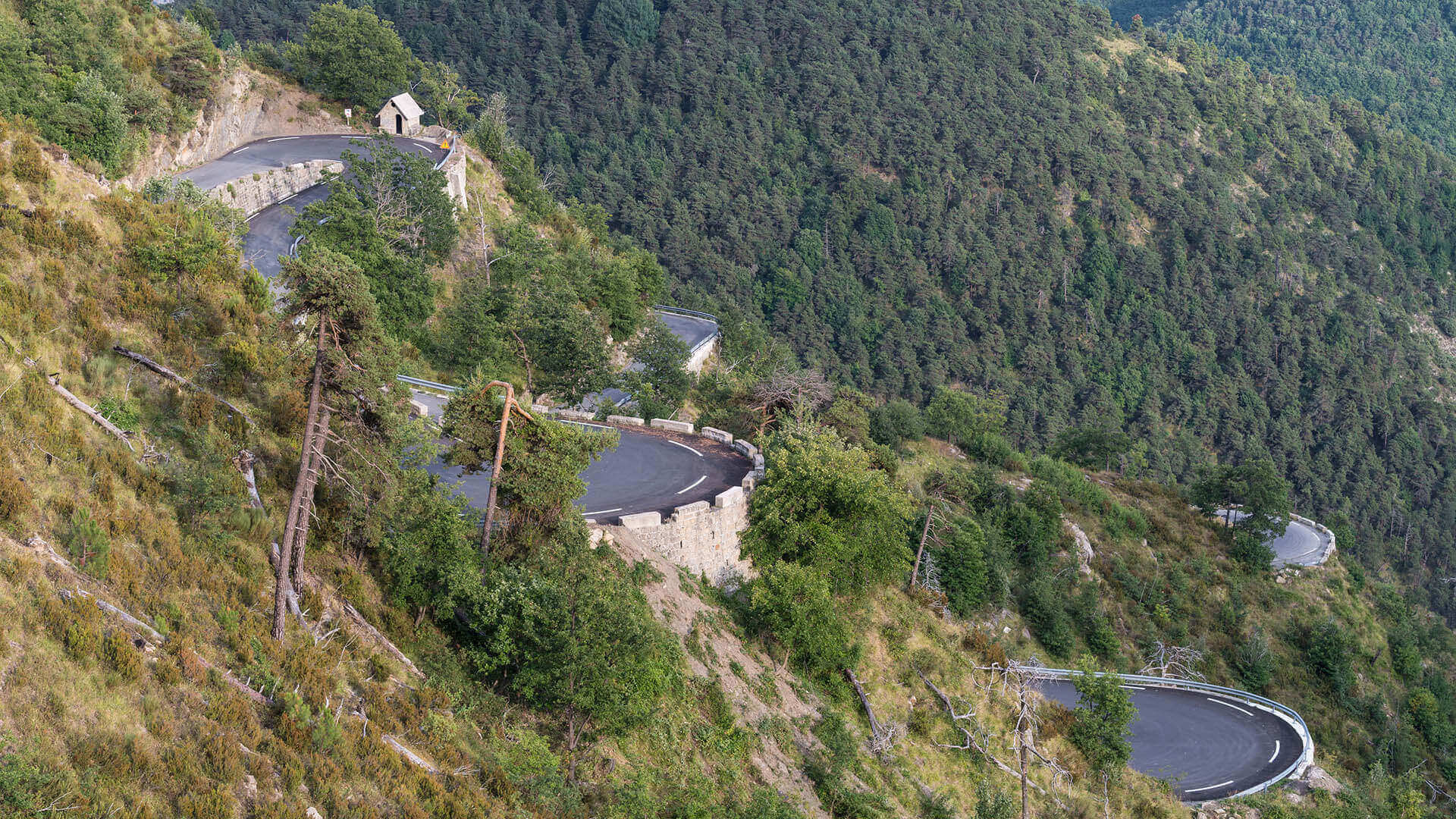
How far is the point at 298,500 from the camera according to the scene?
48.8 feet

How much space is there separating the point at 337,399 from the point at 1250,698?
39.3m

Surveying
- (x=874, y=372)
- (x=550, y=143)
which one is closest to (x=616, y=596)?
(x=874, y=372)

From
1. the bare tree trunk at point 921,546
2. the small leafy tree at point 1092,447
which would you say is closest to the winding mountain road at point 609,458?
the bare tree trunk at point 921,546

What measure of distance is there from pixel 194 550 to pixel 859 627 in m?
19.1

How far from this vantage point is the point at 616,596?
19375mm

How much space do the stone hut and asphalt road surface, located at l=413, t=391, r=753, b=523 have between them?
28617 millimetres

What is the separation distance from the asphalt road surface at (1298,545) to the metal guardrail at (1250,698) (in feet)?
62.2

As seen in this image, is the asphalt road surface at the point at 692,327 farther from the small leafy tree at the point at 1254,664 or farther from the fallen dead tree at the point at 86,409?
the fallen dead tree at the point at 86,409

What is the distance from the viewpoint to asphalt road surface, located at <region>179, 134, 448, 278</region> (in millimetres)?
37969

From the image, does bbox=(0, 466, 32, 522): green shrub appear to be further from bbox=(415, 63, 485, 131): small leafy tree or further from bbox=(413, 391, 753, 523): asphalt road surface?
bbox=(415, 63, 485, 131): small leafy tree

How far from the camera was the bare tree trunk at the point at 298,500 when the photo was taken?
14.4 m

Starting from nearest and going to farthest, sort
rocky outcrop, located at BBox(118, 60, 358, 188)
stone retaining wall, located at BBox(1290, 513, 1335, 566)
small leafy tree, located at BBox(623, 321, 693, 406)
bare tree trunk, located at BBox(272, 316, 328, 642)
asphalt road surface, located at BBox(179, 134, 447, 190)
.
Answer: bare tree trunk, located at BBox(272, 316, 328, 642), small leafy tree, located at BBox(623, 321, 693, 406), rocky outcrop, located at BBox(118, 60, 358, 188), asphalt road surface, located at BBox(179, 134, 447, 190), stone retaining wall, located at BBox(1290, 513, 1335, 566)

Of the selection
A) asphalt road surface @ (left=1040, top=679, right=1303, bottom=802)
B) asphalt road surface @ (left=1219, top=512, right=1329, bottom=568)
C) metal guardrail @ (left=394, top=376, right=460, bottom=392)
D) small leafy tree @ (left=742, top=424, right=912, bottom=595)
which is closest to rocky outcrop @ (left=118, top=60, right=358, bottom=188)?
metal guardrail @ (left=394, top=376, right=460, bottom=392)

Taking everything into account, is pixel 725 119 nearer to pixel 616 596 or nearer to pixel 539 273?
pixel 539 273
